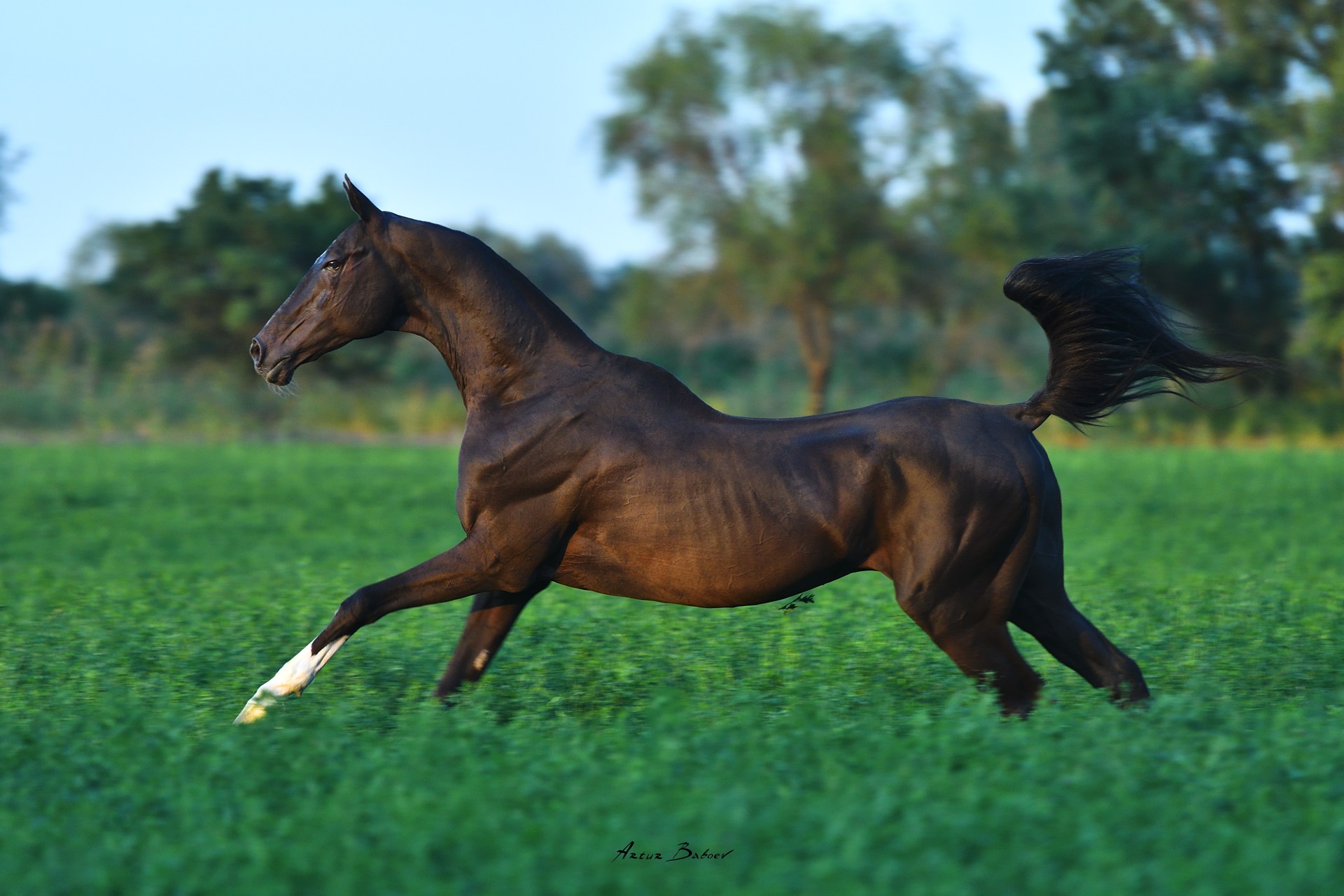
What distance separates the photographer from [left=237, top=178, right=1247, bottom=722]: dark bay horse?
19.5 feet

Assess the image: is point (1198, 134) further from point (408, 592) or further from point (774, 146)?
point (408, 592)

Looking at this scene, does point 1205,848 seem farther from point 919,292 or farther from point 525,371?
point 919,292

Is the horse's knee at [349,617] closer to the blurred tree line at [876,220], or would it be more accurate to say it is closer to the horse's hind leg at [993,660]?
the horse's hind leg at [993,660]

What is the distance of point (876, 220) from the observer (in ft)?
122

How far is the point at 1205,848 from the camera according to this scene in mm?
4223

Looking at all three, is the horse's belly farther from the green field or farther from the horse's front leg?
the green field

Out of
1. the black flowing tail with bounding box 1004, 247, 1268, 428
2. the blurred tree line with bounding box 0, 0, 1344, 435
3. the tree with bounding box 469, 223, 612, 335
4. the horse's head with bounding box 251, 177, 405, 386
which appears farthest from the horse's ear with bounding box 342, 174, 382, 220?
the tree with bounding box 469, 223, 612, 335

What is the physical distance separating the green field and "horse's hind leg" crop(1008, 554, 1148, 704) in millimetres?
338

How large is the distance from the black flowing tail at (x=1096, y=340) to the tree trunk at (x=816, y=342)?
1239 inches

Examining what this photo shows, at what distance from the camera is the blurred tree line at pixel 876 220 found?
110 ft

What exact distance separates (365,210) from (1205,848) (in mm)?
4158
